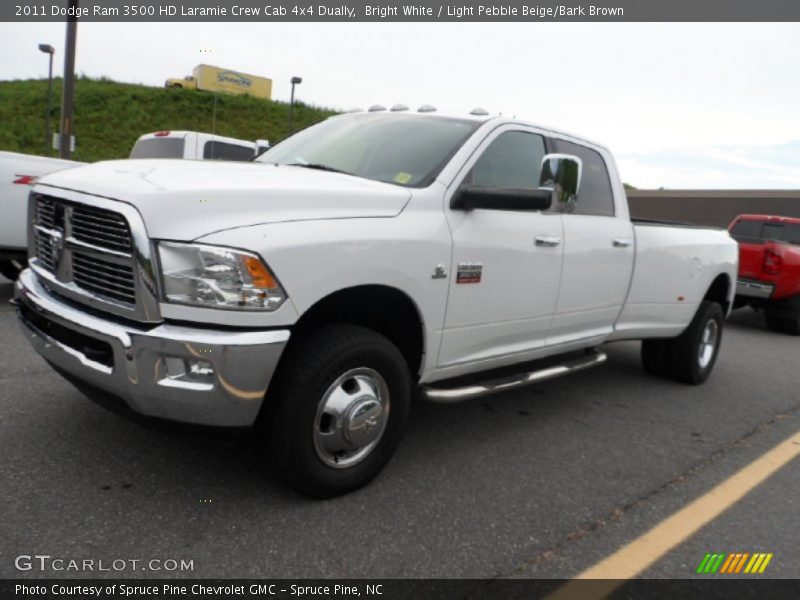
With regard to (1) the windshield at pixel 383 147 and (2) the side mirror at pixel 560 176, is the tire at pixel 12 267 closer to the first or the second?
(1) the windshield at pixel 383 147

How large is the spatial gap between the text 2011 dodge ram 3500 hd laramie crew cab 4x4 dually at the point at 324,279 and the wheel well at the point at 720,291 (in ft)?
6.59

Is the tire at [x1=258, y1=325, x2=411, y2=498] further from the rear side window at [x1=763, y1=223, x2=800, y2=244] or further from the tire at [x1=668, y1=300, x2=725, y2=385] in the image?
the rear side window at [x1=763, y1=223, x2=800, y2=244]

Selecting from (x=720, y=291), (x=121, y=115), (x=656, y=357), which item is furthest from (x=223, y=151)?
(x=121, y=115)

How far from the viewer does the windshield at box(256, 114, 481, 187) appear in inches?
133

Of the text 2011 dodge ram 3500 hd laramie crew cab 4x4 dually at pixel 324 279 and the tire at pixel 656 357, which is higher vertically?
the text 2011 dodge ram 3500 hd laramie crew cab 4x4 dually at pixel 324 279

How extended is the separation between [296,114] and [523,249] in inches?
1569

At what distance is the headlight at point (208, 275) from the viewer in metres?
2.33

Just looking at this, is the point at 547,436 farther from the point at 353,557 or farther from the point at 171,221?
the point at 171,221

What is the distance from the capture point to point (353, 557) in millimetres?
2426

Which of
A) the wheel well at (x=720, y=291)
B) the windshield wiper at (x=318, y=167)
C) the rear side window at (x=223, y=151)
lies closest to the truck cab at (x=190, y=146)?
the rear side window at (x=223, y=151)

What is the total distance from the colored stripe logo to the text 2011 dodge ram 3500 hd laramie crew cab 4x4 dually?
1.25m

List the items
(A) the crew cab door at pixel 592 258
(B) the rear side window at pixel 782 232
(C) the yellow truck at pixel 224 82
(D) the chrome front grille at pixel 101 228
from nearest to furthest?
1. (D) the chrome front grille at pixel 101 228
2. (A) the crew cab door at pixel 592 258
3. (B) the rear side window at pixel 782 232
4. (C) the yellow truck at pixel 224 82

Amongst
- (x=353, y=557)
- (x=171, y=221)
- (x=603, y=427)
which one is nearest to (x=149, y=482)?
(x=353, y=557)
